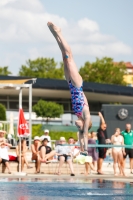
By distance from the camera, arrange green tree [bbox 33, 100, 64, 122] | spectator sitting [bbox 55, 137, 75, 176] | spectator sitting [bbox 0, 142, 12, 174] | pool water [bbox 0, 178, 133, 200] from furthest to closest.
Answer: green tree [bbox 33, 100, 64, 122] < spectator sitting [bbox 55, 137, 75, 176] < spectator sitting [bbox 0, 142, 12, 174] < pool water [bbox 0, 178, 133, 200]

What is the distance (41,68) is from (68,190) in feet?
324

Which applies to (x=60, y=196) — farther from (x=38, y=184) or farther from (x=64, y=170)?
(x=64, y=170)

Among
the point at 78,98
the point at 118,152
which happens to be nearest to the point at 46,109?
the point at 118,152

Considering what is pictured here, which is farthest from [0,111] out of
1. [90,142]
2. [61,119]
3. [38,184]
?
[38,184]

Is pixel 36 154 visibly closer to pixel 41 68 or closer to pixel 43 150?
pixel 43 150

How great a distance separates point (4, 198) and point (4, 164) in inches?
368

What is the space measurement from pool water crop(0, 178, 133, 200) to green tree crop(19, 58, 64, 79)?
8872 centimetres

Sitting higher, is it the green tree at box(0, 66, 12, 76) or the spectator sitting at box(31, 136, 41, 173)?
the green tree at box(0, 66, 12, 76)

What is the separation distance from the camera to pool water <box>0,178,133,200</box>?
1241 centimetres

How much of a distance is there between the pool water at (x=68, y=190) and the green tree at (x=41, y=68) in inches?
3493

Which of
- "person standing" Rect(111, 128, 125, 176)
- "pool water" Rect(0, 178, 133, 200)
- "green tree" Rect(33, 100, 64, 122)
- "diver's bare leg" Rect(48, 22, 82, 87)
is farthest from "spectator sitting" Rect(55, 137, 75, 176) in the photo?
"green tree" Rect(33, 100, 64, 122)

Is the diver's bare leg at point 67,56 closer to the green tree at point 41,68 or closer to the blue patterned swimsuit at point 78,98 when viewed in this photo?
the blue patterned swimsuit at point 78,98

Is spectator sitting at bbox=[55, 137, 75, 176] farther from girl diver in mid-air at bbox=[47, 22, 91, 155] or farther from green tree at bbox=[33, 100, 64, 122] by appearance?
green tree at bbox=[33, 100, 64, 122]

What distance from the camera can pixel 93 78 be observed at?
356 feet
